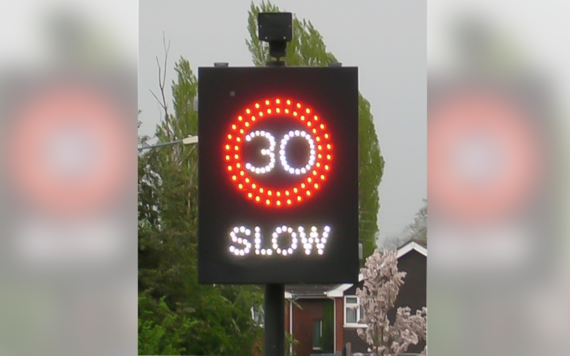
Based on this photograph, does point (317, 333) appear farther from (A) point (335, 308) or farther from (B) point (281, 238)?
(B) point (281, 238)

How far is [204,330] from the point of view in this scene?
49.4 ft

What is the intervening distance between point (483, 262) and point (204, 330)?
1344 cm

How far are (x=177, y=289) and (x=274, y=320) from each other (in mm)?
12920

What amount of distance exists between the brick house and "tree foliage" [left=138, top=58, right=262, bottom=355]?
878mm

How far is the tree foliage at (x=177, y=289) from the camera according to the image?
578 inches

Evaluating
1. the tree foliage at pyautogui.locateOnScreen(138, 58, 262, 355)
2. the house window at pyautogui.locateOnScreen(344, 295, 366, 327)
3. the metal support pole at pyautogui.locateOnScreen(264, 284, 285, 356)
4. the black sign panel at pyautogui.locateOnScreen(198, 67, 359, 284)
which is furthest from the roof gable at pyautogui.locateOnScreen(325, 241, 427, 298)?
the black sign panel at pyautogui.locateOnScreen(198, 67, 359, 284)

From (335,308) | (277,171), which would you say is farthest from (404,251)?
(277,171)

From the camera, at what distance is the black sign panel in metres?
1.99

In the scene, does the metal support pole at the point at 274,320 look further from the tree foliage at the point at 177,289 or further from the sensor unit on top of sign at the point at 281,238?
the tree foliage at the point at 177,289

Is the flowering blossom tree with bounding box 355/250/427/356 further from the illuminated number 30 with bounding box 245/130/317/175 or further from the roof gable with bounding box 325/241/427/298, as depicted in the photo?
the illuminated number 30 with bounding box 245/130/317/175

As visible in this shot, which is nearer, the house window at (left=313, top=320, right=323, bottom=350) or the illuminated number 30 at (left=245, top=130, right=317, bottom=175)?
→ the illuminated number 30 at (left=245, top=130, right=317, bottom=175)

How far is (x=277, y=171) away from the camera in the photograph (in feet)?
6.61

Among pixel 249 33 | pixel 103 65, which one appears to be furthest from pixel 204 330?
pixel 103 65

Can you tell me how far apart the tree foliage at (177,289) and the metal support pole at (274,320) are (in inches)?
483
